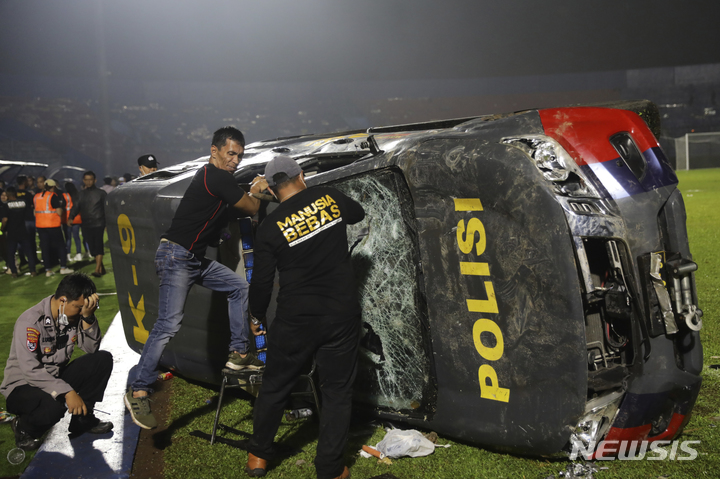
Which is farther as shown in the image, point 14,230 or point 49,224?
point 14,230

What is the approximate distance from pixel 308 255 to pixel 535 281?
1020 mm

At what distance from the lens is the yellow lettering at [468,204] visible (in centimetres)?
260

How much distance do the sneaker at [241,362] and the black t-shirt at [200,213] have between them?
646 mm

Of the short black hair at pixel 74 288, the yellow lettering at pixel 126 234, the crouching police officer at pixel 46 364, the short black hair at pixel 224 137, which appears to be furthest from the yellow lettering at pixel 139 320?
the short black hair at pixel 224 137

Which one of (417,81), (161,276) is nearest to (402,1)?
(417,81)

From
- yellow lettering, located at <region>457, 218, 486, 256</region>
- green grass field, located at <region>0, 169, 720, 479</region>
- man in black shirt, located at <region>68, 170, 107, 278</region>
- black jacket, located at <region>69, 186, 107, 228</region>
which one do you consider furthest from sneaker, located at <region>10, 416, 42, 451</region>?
black jacket, located at <region>69, 186, 107, 228</region>

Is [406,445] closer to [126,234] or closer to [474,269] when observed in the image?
[474,269]

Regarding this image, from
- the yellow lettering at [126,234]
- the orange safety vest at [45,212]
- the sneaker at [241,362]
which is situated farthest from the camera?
the orange safety vest at [45,212]

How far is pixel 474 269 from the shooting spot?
104 inches

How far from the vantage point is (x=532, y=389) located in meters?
2.52

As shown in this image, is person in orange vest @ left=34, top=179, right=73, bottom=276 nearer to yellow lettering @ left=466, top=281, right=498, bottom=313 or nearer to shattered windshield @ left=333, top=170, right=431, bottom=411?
shattered windshield @ left=333, top=170, right=431, bottom=411

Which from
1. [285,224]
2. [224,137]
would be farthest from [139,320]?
[285,224]

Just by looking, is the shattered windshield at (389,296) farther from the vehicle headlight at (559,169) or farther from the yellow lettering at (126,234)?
the yellow lettering at (126,234)

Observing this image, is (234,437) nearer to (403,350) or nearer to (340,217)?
(403,350)
